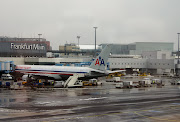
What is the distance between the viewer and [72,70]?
2288 inches

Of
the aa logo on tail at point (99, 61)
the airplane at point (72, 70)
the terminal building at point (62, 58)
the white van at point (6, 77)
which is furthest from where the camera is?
the terminal building at point (62, 58)

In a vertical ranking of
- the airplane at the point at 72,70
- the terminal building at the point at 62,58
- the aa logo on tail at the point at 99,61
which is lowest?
the airplane at the point at 72,70

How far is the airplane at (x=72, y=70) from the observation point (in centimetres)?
5669

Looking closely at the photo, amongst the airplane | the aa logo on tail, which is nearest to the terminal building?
the airplane

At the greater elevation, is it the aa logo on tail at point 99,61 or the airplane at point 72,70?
Answer: the aa logo on tail at point 99,61

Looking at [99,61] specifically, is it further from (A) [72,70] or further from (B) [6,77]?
(B) [6,77]

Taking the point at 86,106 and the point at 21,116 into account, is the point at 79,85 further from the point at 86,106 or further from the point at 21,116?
the point at 21,116

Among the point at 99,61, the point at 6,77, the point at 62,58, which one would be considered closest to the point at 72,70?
the point at 99,61

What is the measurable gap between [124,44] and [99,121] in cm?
17263

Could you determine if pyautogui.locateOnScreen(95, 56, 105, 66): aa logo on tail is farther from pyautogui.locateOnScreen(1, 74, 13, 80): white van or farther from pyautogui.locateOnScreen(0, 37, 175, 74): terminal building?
pyautogui.locateOnScreen(0, 37, 175, 74): terminal building

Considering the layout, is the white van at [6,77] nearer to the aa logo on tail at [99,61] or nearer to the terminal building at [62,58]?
the terminal building at [62,58]

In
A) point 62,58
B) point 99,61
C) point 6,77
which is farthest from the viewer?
point 62,58

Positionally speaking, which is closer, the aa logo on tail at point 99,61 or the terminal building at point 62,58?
the aa logo on tail at point 99,61

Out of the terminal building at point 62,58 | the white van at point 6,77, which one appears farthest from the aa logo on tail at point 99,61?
the terminal building at point 62,58
